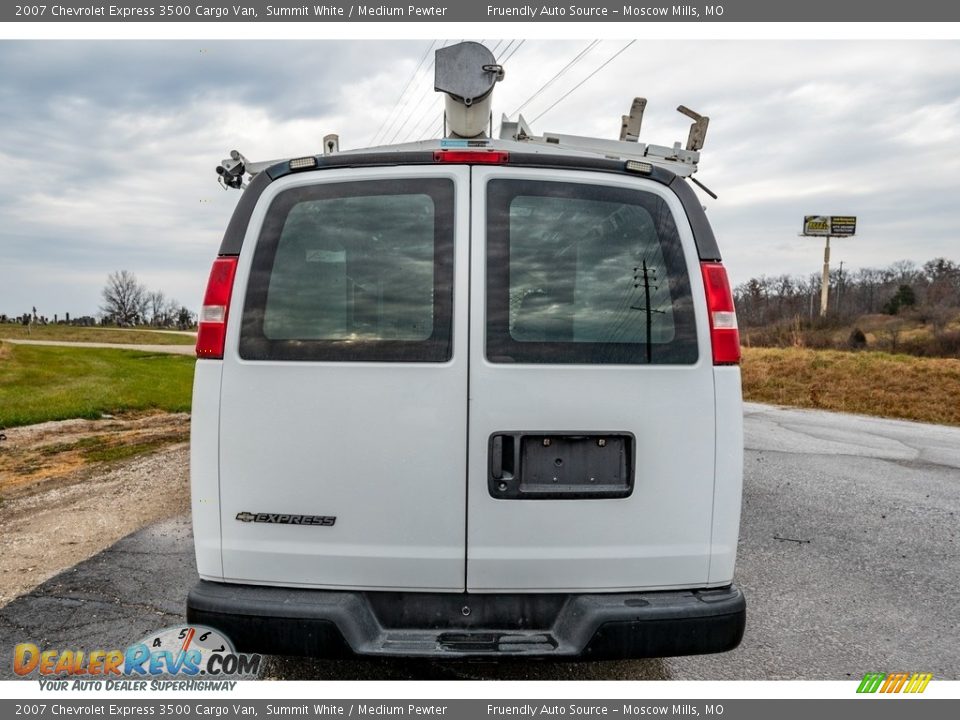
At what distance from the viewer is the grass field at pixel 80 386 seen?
1182 cm

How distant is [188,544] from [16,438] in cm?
676

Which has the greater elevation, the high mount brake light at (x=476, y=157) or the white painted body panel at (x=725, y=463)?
the high mount brake light at (x=476, y=157)

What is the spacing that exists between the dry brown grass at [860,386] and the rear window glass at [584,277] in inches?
529

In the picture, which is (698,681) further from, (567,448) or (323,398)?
(323,398)

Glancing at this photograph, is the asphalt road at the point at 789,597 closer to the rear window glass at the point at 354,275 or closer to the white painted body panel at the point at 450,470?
the white painted body panel at the point at 450,470

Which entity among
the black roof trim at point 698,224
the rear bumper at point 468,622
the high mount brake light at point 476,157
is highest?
the high mount brake light at point 476,157

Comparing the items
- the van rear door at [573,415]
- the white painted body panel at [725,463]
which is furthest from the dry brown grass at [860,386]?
the van rear door at [573,415]

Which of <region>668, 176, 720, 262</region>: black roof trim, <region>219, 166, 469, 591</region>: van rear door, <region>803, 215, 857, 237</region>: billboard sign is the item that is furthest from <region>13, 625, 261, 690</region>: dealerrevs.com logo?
<region>803, 215, 857, 237</region>: billboard sign

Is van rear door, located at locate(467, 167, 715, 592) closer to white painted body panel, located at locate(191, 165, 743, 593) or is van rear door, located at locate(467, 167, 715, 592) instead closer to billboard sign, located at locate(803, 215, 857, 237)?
white painted body panel, located at locate(191, 165, 743, 593)

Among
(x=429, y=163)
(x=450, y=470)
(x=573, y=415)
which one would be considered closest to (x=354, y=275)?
(x=429, y=163)

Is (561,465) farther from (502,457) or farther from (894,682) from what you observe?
(894,682)

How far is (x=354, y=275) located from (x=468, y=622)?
1.41 metres

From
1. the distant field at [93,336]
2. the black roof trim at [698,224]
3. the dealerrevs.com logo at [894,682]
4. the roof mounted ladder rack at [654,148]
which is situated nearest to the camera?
the black roof trim at [698,224]

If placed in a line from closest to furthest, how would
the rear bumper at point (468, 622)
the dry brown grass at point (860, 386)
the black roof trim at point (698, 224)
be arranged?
the rear bumper at point (468, 622), the black roof trim at point (698, 224), the dry brown grass at point (860, 386)
